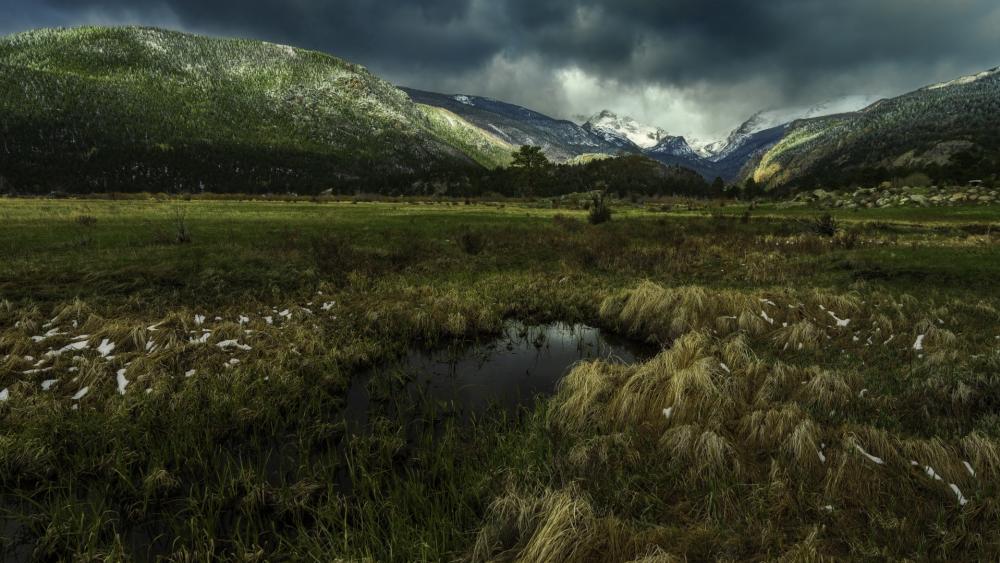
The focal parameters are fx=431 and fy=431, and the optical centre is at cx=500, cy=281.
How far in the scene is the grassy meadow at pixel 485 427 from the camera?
536cm

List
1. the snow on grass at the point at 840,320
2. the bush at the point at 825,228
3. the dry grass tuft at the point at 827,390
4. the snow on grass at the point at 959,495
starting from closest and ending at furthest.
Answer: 1. the snow on grass at the point at 959,495
2. the dry grass tuft at the point at 827,390
3. the snow on grass at the point at 840,320
4. the bush at the point at 825,228

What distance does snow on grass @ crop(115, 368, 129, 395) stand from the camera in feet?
30.1

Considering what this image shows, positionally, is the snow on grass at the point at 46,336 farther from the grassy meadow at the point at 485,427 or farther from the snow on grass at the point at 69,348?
the snow on grass at the point at 69,348

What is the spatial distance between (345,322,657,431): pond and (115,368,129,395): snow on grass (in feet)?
15.1

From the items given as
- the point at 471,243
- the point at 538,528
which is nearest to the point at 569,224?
the point at 471,243

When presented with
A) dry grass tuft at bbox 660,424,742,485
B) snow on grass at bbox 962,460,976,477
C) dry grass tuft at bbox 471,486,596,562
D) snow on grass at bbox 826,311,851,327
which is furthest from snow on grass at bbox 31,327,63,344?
snow on grass at bbox 826,311,851,327

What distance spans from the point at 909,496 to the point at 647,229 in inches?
1249

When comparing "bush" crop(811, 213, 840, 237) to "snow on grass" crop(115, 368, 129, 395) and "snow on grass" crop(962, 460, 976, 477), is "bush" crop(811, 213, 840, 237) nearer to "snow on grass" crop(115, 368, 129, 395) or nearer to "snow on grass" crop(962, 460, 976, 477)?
"snow on grass" crop(962, 460, 976, 477)

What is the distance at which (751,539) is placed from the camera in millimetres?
4902

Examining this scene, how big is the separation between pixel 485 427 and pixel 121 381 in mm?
8091

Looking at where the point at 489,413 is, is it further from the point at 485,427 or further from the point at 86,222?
the point at 86,222

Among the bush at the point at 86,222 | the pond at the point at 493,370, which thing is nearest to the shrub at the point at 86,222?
the bush at the point at 86,222

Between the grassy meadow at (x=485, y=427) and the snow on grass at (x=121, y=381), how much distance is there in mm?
82

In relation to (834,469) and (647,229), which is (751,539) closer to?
(834,469)
